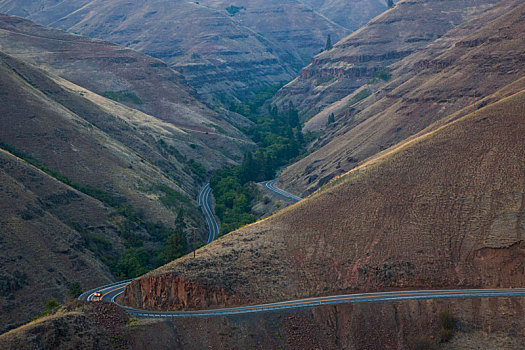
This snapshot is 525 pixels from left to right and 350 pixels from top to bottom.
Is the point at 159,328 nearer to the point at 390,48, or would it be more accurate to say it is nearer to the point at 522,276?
the point at 522,276

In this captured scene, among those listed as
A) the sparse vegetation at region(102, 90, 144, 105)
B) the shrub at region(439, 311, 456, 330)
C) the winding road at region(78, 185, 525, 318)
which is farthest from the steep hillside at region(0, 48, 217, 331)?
the shrub at region(439, 311, 456, 330)

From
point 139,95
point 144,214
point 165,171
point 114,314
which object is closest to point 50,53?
point 139,95

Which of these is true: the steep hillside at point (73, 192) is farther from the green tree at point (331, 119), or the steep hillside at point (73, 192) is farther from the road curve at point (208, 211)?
the green tree at point (331, 119)

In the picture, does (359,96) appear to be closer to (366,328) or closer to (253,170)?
(253,170)

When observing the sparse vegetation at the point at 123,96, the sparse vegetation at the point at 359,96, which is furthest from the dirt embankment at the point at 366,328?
the sparse vegetation at the point at 123,96

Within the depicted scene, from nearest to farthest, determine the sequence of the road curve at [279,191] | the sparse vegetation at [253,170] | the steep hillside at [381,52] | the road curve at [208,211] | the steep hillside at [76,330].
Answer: the steep hillside at [76,330] → the road curve at [208,211] → the sparse vegetation at [253,170] → the road curve at [279,191] → the steep hillside at [381,52]
